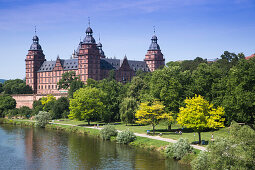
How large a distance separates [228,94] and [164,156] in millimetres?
14919

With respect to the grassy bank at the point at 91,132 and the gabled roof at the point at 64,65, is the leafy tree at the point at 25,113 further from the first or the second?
the gabled roof at the point at 64,65

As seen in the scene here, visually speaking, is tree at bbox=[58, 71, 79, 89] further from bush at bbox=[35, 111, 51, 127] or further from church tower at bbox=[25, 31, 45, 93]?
bush at bbox=[35, 111, 51, 127]

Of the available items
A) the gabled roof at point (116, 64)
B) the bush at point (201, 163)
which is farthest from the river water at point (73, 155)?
the gabled roof at point (116, 64)

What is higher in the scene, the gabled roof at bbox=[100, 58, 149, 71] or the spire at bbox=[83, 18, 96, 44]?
the spire at bbox=[83, 18, 96, 44]

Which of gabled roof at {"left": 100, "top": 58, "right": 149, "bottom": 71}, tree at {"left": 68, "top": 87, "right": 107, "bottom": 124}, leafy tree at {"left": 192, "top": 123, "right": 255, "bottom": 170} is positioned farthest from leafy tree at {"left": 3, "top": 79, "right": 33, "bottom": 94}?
leafy tree at {"left": 192, "top": 123, "right": 255, "bottom": 170}

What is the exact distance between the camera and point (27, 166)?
40.6 metres

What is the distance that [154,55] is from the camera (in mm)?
164500

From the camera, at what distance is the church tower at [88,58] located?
135 m

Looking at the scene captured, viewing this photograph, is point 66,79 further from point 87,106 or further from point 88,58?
point 87,106

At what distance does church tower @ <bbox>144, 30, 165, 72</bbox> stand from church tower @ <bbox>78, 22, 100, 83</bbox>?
3609 centimetres

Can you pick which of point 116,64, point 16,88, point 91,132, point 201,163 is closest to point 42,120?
point 91,132

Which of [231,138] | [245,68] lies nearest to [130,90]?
[245,68]

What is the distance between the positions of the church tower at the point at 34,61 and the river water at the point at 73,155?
312 ft

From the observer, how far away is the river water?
40.7 m
